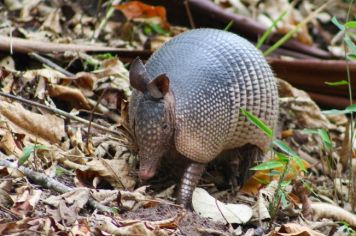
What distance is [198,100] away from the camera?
511 cm

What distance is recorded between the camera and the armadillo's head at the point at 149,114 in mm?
4770

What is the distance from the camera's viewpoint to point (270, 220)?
4.81 m

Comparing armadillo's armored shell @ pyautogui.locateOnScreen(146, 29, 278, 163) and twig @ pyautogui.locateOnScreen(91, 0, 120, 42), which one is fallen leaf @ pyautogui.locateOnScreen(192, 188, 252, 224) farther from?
twig @ pyautogui.locateOnScreen(91, 0, 120, 42)

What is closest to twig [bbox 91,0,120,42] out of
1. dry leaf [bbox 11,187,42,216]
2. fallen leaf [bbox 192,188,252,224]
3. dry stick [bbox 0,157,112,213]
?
fallen leaf [bbox 192,188,252,224]

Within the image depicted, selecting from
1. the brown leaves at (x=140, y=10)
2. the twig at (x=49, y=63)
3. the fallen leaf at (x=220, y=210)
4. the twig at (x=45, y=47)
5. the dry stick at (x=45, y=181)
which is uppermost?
the brown leaves at (x=140, y=10)

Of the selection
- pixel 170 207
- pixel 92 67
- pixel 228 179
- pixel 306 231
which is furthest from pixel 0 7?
pixel 306 231

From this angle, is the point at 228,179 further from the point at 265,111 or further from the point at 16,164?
the point at 16,164

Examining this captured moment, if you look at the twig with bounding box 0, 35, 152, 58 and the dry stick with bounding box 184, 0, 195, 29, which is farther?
the dry stick with bounding box 184, 0, 195, 29

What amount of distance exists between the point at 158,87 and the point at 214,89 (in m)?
0.63

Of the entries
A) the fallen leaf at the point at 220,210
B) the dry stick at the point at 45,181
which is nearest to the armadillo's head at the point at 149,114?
the fallen leaf at the point at 220,210

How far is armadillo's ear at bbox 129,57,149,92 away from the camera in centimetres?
474

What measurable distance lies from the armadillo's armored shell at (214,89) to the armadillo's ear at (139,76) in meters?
0.33

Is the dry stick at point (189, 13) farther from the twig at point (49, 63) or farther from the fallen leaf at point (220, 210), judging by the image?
the fallen leaf at point (220, 210)

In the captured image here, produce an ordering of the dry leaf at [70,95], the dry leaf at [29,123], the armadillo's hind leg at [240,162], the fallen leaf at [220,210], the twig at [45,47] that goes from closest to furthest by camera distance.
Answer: the fallen leaf at [220,210], the dry leaf at [29,123], the armadillo's hind leg at [240,162], the dry leaf at [70,95], the twig at [45,47]
